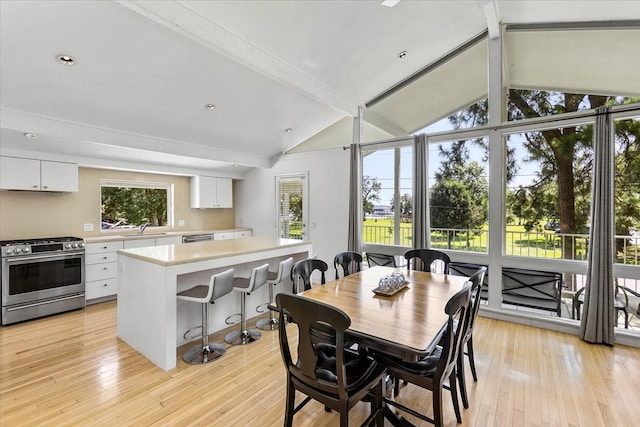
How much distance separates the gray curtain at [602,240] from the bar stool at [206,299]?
3.79 meters

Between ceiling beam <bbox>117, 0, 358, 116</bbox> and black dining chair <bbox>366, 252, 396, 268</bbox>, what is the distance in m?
2.52

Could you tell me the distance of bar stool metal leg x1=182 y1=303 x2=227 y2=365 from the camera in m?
2.77

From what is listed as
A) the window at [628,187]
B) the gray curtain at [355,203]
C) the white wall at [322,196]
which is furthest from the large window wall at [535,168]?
the white wall at [322,196]

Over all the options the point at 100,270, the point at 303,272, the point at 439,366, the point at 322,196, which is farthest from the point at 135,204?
the point at 439,366

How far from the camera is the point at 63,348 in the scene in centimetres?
301

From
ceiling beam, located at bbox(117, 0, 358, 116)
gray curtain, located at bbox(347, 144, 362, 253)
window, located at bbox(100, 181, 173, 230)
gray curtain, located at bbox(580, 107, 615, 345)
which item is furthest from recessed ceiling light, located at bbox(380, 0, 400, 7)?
window, located at bbox(100, 181, 173, 230)

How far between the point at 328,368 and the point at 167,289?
1.59 meters

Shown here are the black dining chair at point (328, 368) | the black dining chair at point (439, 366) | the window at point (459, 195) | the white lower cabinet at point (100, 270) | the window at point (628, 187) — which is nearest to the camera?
the black dining chair at point (328, 368)

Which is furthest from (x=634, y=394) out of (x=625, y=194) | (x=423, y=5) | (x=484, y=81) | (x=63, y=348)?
(x=63, y=348)

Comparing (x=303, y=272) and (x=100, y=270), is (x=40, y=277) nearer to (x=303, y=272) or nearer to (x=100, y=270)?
(x=100, y=270)

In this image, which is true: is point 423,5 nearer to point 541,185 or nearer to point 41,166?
point 541,185

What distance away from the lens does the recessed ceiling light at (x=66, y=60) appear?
2725 millimetres

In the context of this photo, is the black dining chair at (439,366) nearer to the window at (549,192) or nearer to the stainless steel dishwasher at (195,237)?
the window at (549,192)

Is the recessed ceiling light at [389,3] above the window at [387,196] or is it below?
above
